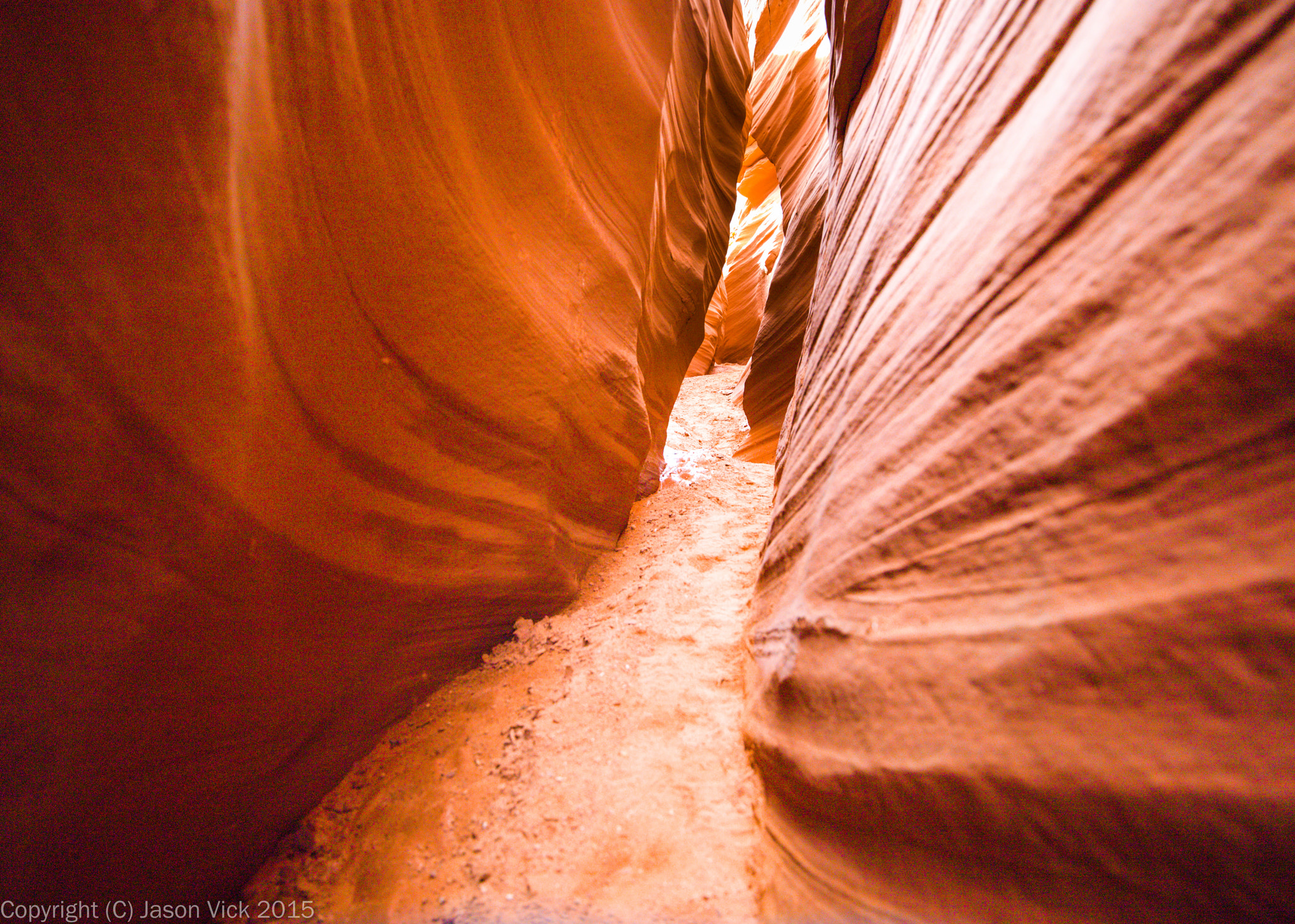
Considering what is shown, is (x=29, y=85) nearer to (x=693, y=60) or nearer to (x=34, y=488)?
(x=34, y=488)

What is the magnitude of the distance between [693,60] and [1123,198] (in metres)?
3.24

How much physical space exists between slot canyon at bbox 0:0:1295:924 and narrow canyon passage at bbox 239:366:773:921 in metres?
0.01

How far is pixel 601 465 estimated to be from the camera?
228 centimetres

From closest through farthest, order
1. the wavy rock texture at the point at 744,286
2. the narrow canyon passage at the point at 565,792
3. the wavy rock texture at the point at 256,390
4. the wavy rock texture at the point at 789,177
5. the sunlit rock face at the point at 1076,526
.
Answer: the sunlit rock face at the point at 1076,526 → the wavy rock texture at the point at 256,390 → the narrow canyon passage at the point at 565,792 → the wavy rock texture at the point at 789,177 → the wavy rock texture at the point at 744,286

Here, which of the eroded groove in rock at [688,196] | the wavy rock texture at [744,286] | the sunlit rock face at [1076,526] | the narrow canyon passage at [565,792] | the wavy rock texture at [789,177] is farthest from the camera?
the wavy rock texture at [744,286]

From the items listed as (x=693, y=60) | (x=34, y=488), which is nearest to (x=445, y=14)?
(x=34, y=488)

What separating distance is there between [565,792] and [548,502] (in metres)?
0.99

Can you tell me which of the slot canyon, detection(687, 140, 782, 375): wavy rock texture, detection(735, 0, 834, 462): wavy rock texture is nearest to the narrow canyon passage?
the slot canyon

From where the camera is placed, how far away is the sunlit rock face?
482 mm

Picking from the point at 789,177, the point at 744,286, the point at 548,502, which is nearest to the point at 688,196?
the point at 548,502

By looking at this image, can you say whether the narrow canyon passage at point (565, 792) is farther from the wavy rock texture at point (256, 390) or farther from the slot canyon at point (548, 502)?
the wavy rock texture at point (256, 390)

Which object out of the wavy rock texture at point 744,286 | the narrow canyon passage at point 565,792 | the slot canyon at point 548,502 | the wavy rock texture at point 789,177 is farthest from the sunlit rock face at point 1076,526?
the wavy rock texture at point 744,286

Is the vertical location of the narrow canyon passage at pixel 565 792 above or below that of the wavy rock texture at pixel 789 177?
below

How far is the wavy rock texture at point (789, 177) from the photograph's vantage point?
3807mm
